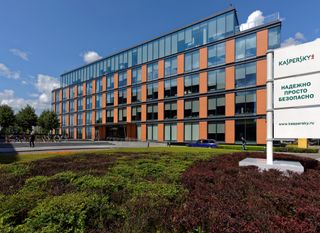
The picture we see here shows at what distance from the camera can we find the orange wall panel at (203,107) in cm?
3700

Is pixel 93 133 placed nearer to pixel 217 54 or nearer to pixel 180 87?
pixel 180 87

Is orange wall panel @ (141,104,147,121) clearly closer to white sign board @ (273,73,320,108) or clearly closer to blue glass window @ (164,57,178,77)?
blue glass window @ (164,57,178,77)

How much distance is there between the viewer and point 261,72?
31.3 meters

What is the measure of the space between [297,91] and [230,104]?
27.7 metres

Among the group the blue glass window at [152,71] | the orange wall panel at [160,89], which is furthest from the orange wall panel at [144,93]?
the orange wall panel at [160,89]

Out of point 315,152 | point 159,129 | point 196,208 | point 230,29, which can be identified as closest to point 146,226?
point 196,208

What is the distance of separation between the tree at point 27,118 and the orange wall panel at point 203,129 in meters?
42.9

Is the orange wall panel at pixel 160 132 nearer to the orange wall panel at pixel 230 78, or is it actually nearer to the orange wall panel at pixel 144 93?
the orange wall panel at pixel 144 93

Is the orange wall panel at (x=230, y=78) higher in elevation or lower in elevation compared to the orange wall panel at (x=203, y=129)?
higher

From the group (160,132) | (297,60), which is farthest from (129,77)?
(297,60)

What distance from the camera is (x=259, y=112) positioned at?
31.2m

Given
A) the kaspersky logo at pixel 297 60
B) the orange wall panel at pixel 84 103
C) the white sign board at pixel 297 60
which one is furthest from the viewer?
the orange wall panel at pixel 84 103

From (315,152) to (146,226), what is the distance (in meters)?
28.6

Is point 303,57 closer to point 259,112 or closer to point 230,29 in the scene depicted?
point 259,112
